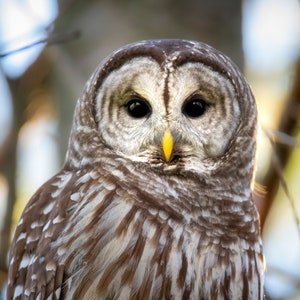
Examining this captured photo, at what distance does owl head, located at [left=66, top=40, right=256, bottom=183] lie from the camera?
5078 millimetres

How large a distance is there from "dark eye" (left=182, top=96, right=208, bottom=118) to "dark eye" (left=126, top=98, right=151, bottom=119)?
0.21m

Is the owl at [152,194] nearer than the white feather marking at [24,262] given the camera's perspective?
Yes

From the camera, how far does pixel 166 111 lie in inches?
199

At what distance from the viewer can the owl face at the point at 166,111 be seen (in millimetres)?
5055

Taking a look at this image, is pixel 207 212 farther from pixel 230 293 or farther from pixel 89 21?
pixel 89 21

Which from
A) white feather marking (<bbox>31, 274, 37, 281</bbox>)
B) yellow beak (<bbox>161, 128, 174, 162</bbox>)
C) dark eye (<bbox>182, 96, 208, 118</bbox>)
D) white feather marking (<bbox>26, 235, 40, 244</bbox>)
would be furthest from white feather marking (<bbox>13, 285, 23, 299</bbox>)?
dark eye (<bbox>182, 96, 208, 118</bbox>)

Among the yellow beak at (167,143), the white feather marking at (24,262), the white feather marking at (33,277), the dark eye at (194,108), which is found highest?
the dark eye at (194,108)

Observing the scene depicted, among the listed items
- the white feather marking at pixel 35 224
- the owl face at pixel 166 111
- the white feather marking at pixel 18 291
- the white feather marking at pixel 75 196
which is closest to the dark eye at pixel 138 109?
the owl face at pixel 166 111

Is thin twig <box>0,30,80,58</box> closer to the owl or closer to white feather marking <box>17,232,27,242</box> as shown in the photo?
the owl

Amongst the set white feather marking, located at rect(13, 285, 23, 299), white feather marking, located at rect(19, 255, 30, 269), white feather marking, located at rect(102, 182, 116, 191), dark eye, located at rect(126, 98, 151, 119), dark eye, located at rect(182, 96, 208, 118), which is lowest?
white feather marking, located at rect(13, 285, 23, 299)

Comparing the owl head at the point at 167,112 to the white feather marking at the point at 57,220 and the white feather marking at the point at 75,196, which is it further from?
the white feather marking at the point at 57,220

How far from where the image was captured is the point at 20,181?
6.63 meters

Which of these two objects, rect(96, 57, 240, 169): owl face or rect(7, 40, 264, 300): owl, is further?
rect(96, 57, 240, 169): owl face

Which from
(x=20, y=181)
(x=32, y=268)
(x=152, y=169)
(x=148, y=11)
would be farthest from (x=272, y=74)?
(x=32, y=268)
